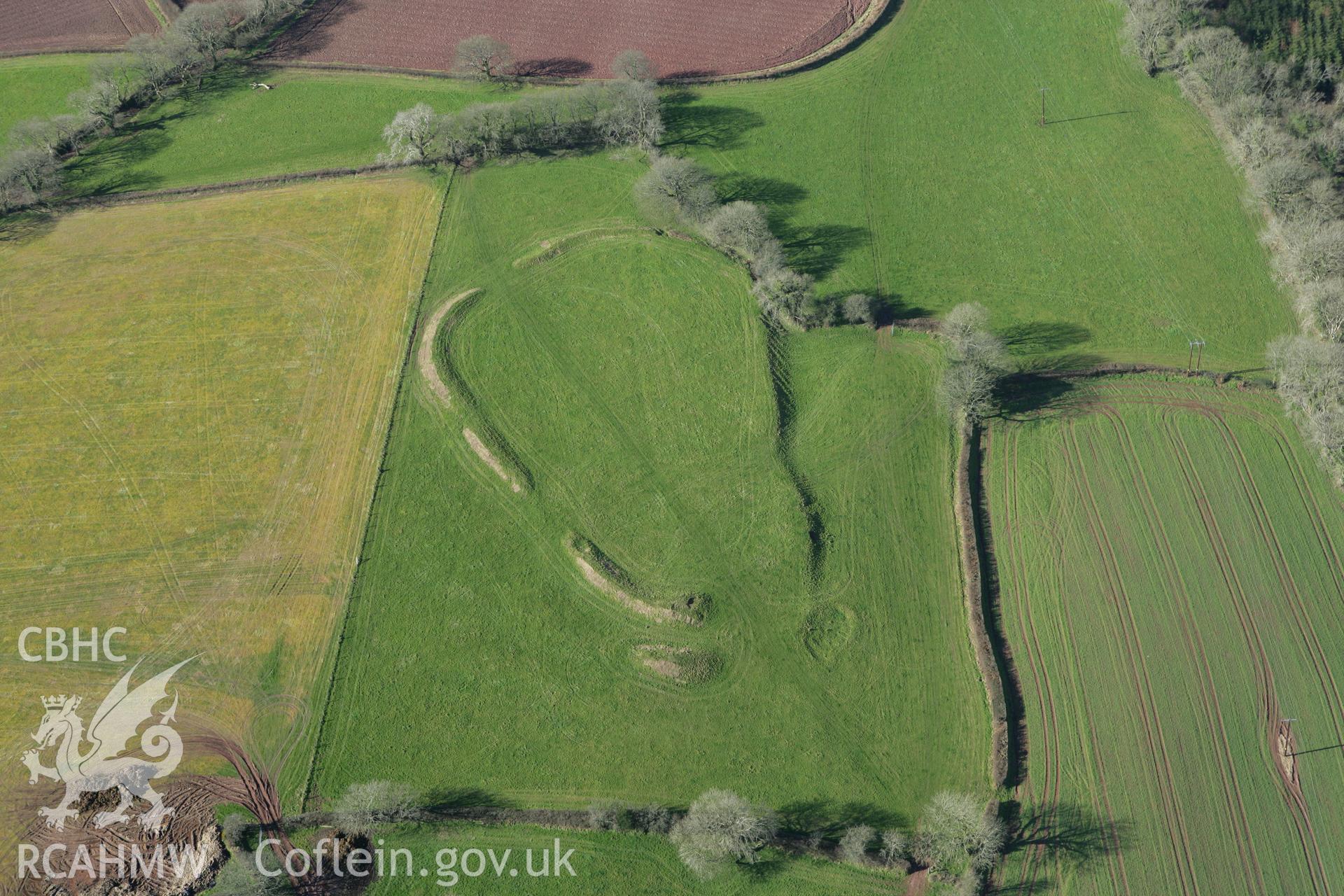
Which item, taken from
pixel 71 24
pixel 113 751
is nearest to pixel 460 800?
pixel 113 751

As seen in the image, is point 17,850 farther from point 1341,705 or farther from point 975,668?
point 1341,705

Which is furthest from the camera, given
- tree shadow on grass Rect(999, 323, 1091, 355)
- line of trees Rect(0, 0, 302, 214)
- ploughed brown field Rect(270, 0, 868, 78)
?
ploughed brown field Rect(270, 0, 868, 78)

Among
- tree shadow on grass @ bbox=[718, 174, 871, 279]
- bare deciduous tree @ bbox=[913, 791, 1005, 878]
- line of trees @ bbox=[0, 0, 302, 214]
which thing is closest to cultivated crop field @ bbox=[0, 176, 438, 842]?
line of trees @ bbox=[0, 0, 302, 214]

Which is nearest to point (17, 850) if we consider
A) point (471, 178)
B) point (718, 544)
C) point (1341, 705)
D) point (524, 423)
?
point (524, 423)

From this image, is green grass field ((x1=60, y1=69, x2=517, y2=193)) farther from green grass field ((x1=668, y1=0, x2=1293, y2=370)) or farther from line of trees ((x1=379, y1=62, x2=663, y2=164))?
green grass field ((x1=668, y1=0, x2=1293, y2=370))

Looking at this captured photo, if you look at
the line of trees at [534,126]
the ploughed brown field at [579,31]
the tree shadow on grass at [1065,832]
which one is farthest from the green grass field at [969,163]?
the tree shadow on grass at [1065,832]

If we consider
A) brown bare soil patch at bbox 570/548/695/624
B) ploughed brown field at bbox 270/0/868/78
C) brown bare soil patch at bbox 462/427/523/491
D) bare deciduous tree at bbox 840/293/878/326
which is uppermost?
ploughed brown field at bbox 270/0/868/78

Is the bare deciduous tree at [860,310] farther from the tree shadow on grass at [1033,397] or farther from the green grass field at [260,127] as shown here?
the green grass field at [260,127]
